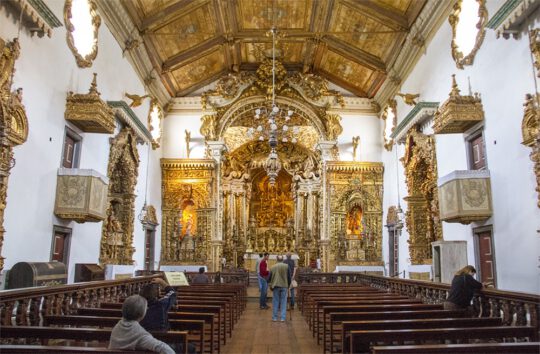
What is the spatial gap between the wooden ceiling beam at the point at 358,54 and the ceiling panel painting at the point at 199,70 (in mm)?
4503

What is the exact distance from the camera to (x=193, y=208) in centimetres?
1961

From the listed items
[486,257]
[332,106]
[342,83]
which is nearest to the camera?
[486,257]

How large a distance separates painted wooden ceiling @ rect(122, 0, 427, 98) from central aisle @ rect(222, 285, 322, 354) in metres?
9.85

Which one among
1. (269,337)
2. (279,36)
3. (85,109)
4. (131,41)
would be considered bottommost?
(269,337)

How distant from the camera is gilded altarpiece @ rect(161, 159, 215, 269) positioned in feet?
61.3

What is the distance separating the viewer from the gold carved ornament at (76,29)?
1040 cm

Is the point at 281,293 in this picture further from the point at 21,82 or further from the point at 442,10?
the point at 442,10

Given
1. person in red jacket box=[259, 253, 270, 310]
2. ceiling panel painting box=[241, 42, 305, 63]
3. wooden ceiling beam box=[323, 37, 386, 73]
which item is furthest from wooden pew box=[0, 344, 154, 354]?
ceiling panel painting box=[241, 42, 305, 63]

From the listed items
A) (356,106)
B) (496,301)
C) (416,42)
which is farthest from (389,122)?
(496,301)

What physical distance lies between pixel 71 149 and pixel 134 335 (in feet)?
29.2

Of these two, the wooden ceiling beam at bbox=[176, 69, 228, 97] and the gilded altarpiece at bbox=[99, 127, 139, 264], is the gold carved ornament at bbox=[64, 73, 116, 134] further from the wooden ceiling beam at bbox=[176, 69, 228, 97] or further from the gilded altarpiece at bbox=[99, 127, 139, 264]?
the wooden ceiling beam at bbox=[176, 69, 228, 97]

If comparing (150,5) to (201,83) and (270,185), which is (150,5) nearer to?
(201,83)

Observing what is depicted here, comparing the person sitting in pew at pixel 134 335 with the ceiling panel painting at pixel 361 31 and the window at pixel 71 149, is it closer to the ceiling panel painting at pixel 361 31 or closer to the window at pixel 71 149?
the window at pixel 71 149

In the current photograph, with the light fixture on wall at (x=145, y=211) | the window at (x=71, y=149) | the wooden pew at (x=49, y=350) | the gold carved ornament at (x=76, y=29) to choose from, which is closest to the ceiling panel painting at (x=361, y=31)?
the gold carved ornament at (x=76, y=29)
